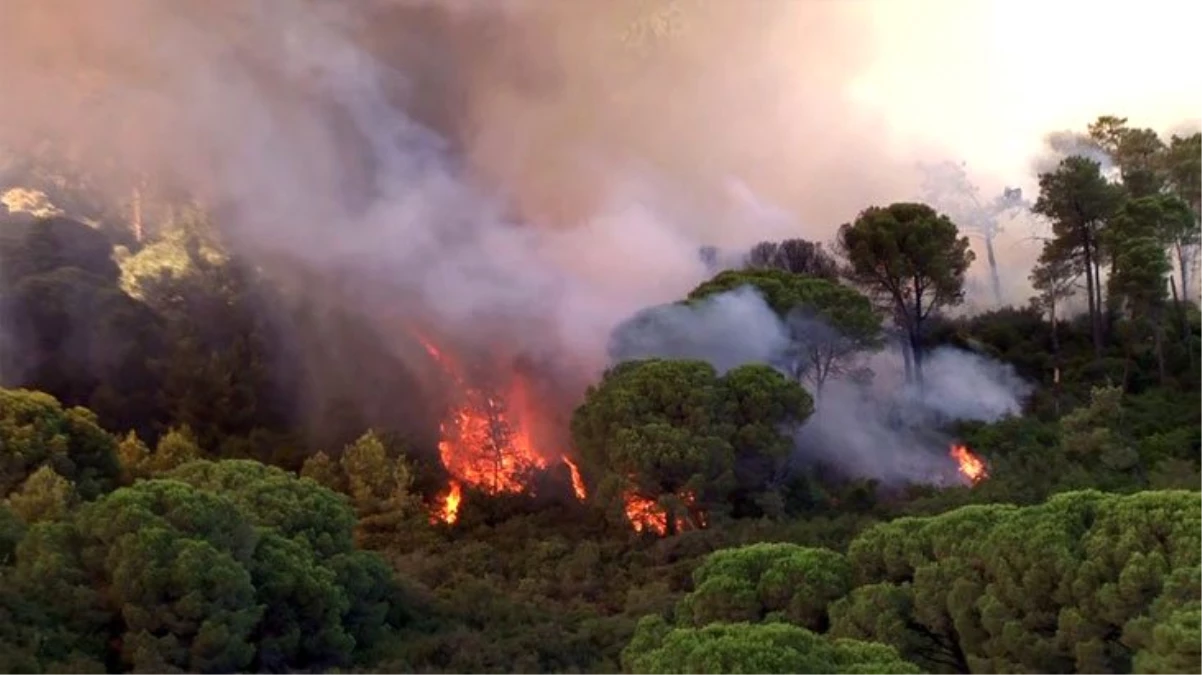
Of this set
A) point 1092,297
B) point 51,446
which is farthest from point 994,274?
point 51,446

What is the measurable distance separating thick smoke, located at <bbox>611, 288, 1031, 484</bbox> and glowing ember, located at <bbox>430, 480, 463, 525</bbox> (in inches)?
225

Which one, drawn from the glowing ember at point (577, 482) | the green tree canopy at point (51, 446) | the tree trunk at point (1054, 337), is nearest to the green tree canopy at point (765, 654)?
the green tree canopy at point (51, 446)

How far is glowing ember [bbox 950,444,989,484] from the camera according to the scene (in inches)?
1304

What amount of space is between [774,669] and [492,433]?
82.3 ft

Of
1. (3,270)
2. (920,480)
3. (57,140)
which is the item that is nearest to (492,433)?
(920,480)

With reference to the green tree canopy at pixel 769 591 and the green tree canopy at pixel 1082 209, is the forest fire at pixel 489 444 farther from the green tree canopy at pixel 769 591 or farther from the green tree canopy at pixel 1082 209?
the green tree canopy at pixel 769 591

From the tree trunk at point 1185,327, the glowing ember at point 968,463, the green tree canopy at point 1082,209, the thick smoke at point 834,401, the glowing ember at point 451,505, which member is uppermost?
the green tree canopy at point 1082,209

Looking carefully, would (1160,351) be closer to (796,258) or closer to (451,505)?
(796,258)

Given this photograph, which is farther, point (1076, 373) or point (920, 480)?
point (1076, 373)

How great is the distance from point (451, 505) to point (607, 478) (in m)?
6.32

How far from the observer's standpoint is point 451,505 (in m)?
34.2

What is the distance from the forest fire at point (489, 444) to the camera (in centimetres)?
3512

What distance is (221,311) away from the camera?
140 feet

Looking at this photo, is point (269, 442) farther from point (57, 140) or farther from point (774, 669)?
point (774, 669)
